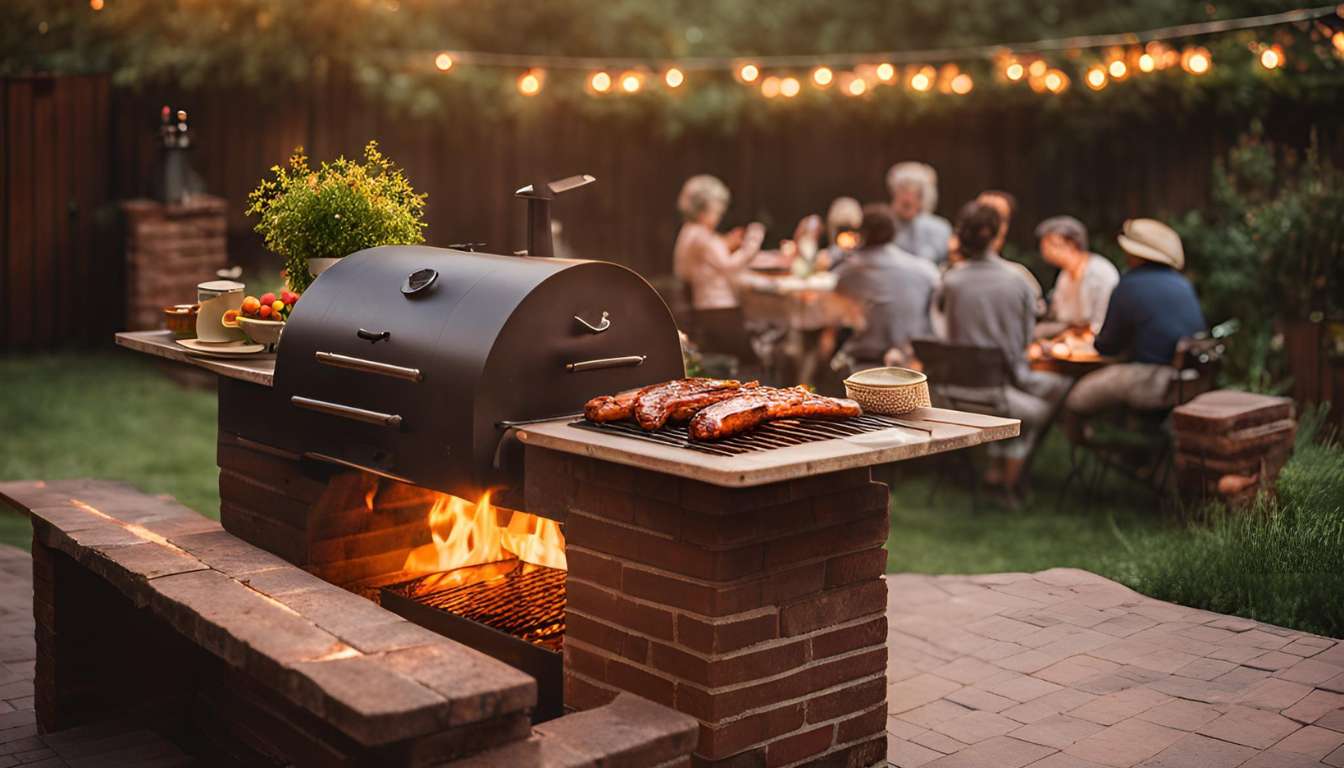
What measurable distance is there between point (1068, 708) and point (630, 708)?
189 cm

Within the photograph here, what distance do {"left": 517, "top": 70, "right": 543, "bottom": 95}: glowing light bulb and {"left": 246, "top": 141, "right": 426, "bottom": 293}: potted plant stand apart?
7.97 m

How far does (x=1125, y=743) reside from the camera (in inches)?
175

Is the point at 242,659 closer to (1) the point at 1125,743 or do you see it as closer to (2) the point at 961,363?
(1) the point at 1125,743

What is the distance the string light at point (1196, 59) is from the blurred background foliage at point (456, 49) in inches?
20.2

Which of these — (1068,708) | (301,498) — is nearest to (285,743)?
(301,498)

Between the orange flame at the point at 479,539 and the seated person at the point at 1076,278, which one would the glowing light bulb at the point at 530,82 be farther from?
the orange flame at the point at 479,539

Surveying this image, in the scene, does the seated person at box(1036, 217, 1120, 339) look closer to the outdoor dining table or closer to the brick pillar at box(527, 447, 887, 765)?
the outdoor dining table

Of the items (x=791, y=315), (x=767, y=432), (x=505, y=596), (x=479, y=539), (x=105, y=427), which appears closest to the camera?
(x=767, y=432)

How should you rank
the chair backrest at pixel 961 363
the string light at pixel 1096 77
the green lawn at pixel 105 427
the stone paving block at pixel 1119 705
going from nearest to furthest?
the stone paving block at pixel 1119 705
the chair backrest at pixel 961 363
the green lawn at pixel 105 427
the string light at pixel 1096 77

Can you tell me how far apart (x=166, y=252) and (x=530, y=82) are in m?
3.64

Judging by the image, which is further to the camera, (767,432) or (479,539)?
(479,539)

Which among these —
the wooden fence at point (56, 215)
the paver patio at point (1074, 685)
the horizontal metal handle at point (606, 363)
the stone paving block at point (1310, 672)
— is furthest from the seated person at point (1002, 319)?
the wooden fence at point (56, 215)

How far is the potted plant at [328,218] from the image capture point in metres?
5.27

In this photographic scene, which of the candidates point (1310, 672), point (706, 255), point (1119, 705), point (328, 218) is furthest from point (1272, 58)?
point (328, 218)
